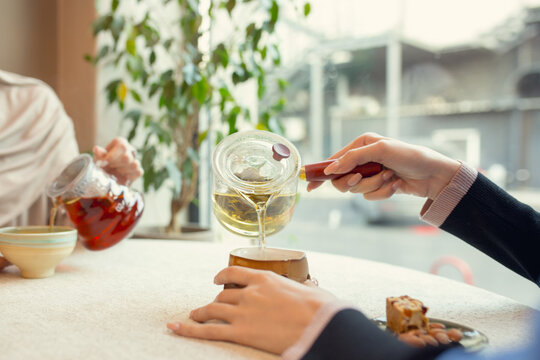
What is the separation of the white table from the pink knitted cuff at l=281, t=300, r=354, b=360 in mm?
42

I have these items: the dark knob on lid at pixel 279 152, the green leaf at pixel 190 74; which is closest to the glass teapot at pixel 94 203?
the dark knob on lid at pixel 279 152

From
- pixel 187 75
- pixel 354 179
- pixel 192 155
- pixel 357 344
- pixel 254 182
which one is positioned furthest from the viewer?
pixel 192 155

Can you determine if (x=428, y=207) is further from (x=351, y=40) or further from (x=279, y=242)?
(x=279, y=242)

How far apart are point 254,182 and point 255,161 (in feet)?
0.17

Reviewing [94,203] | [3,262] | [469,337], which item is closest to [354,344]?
[469,337]

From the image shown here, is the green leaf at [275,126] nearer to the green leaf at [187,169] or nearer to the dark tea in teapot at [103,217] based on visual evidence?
the green leaf at [187,169]

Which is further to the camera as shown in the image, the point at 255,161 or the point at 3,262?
the point at 3,262

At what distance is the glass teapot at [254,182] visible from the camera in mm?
786

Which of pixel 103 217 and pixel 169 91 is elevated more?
pixel 169 91

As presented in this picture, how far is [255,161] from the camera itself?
2.70 ft

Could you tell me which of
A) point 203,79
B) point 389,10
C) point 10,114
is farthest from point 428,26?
point 10,114

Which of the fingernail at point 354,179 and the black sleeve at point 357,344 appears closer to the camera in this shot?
the black sleeve at point 357,344

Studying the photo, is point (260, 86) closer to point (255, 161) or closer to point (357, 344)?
point (255, 161)

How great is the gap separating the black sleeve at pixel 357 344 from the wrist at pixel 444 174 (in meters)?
0.46
